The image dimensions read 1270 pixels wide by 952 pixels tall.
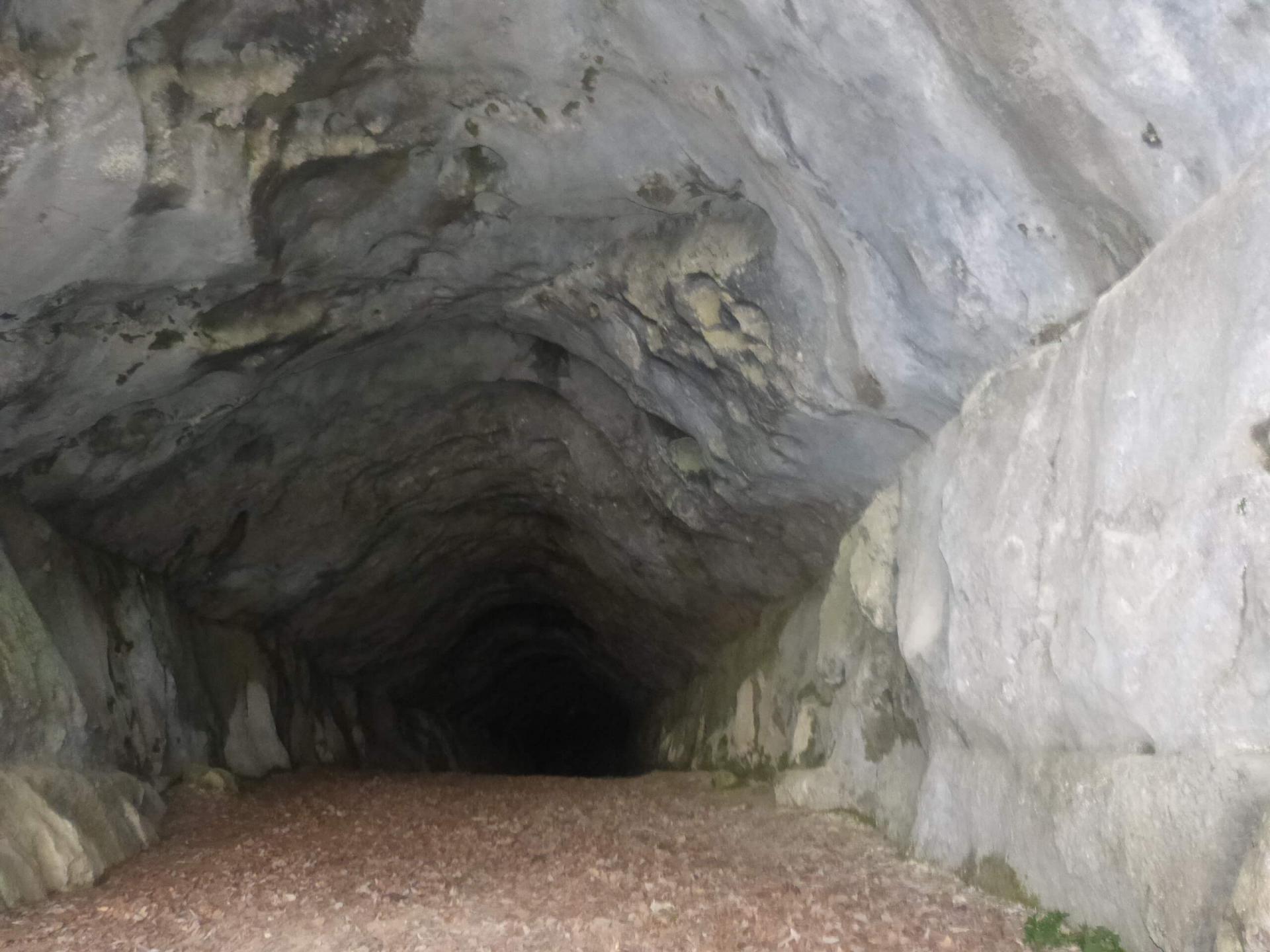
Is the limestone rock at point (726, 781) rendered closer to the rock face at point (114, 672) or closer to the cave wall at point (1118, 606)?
the cave wall at point (1118, 606)

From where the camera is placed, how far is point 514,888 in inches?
205

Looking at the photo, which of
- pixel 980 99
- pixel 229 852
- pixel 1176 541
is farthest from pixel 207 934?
pixel 980 99

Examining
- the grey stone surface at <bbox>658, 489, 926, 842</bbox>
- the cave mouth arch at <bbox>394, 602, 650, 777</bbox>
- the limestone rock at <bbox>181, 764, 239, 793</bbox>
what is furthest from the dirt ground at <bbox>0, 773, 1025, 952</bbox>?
the cave mouth arch at <bbox>394, 602, 650, 777</bbox>

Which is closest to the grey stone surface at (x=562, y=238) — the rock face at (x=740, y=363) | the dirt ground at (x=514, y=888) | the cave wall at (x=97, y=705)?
the rock face at (x=740, y=363)

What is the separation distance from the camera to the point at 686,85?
492cm

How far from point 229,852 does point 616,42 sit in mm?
5408

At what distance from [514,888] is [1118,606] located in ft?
11.1

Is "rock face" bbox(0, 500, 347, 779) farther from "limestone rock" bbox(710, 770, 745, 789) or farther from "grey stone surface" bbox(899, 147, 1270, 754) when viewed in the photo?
"grey stone surface" bbox(899, 147, 1270, 754)

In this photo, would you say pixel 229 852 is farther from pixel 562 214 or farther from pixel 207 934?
pixel 562 214

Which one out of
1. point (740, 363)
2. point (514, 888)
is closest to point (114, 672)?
point (514, 888)

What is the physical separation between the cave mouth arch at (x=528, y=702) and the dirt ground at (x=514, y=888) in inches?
314

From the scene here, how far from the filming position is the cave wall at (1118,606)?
122 inches

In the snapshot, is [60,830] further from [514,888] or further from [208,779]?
[208,779]

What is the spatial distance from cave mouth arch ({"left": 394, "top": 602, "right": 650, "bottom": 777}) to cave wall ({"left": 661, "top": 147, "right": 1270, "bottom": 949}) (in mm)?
10591
